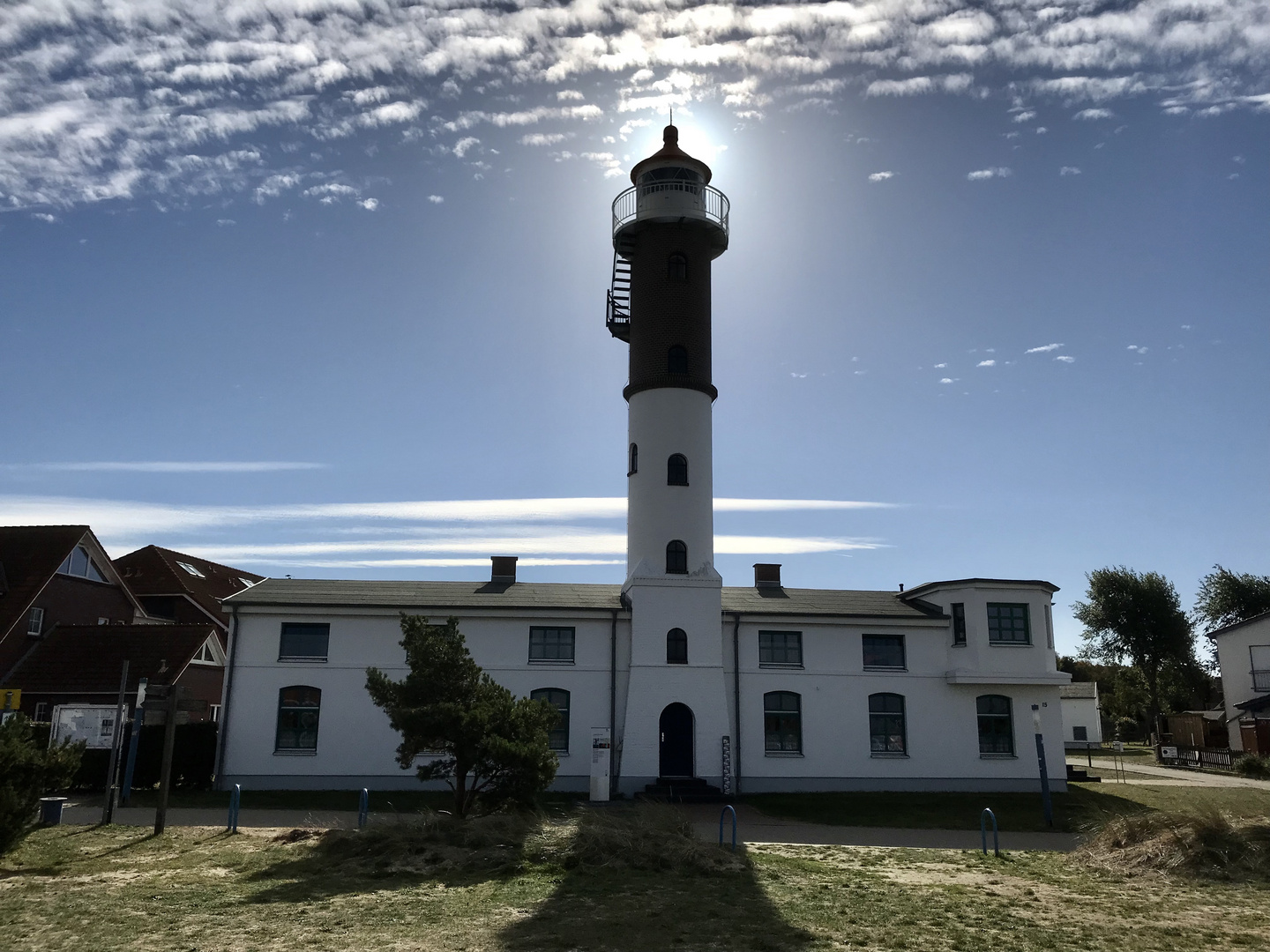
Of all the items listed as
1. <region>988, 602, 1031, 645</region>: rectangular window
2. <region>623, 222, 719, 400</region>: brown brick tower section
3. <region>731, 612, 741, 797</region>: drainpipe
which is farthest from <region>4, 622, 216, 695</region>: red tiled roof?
<region>988, 602, 1031, 645</region>: rectangular window

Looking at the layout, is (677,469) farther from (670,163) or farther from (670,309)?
(670,163)

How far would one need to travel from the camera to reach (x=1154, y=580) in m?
62.2

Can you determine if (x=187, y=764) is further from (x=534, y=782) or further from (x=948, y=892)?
(x=948, y=892)

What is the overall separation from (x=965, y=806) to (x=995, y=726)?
5.12 metres

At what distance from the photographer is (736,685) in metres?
27.9

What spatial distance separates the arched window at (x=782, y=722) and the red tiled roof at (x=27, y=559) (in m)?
25.1

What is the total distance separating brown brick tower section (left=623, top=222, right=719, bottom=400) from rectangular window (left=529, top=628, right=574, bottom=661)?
8041 millimetres

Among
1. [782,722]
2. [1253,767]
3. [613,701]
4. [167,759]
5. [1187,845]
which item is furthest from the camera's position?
[1253,767]

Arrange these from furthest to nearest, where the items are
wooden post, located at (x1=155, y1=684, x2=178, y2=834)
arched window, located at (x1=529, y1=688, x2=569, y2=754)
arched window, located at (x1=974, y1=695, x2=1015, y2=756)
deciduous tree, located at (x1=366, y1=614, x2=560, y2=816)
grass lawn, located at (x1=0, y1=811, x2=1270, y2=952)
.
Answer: arched window, located at (x1=974, y1=695, x2=1015, y2=756)
arched window, located at (x1=529, y1=688, x2=569, y2=754)
deciduous tree, located at (x1=366, y1=614, x2=560, y2=816)
wooden post, located at (x1=155, y1=684, x2=178, y2=834)
grass lawn, located at (x1=0, y1=811, x2=1270, y2=952)

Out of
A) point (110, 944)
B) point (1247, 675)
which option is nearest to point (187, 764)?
point (110, 944)

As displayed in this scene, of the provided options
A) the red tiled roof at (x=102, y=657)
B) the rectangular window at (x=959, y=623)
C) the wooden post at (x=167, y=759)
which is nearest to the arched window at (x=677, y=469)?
the rectangular window at (x=959, y=623)

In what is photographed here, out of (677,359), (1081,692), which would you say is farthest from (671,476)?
(1081,692)

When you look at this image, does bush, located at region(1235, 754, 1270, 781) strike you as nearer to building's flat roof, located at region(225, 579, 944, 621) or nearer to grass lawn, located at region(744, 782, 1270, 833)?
grass lawn, located at region(744, 782, 1270, 833)

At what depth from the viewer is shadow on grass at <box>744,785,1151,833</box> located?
21.4m
